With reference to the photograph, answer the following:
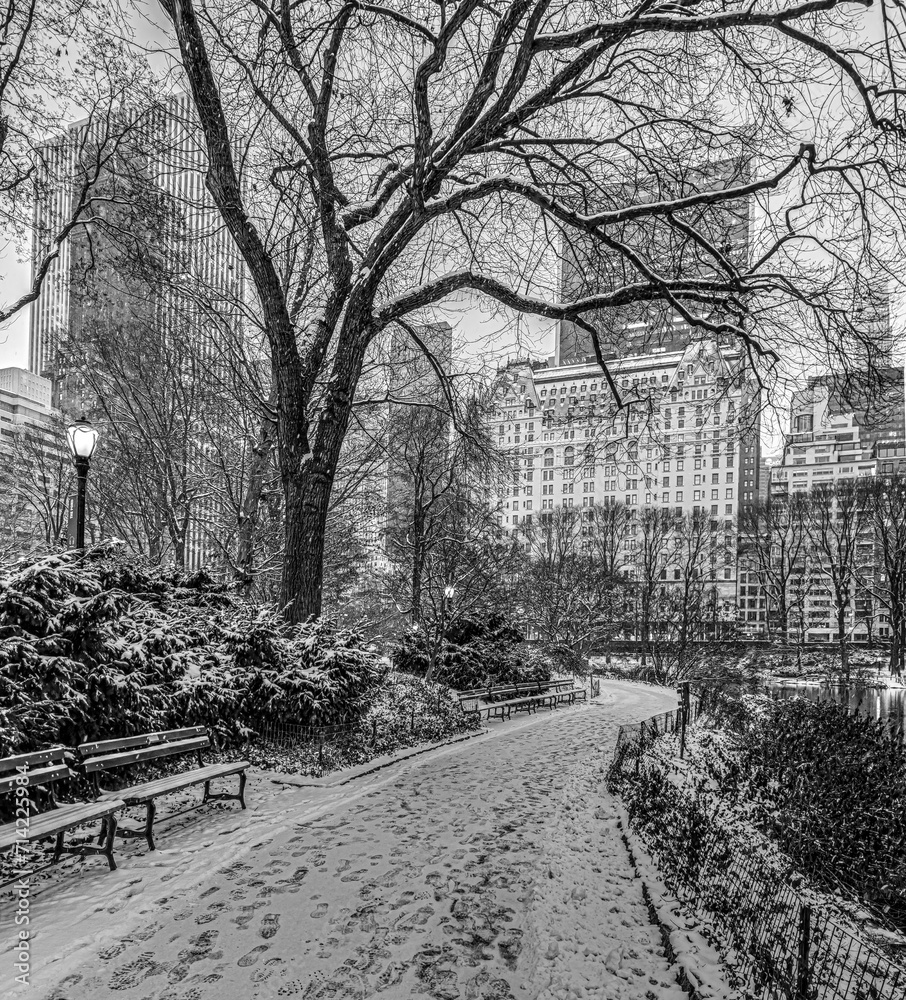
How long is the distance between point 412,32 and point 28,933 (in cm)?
1071

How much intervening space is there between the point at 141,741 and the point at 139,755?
48 cm

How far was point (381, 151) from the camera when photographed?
39.9 ft

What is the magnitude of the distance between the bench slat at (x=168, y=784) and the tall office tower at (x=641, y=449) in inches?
228

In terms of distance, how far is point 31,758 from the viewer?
4.88 m

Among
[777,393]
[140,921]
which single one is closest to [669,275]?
[777,393]

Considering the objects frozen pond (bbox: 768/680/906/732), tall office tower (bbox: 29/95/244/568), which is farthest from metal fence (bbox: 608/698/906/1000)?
frozen pond (bbox: 768/680/906/732)

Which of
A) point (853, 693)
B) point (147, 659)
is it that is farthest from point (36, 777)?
point (853, 693)

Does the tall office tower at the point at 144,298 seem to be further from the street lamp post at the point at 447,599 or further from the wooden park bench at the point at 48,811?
the wooden park bench at the point at 48,811

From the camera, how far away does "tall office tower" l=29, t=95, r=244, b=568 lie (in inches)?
Result: 444

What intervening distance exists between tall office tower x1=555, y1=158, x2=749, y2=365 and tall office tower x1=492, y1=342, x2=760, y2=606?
1.92 ft

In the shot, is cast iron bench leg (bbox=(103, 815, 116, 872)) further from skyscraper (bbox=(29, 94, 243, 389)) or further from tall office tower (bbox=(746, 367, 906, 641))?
skyscraper (bbox=(29, 94, 243, 389))

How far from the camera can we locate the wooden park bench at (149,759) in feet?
16.9

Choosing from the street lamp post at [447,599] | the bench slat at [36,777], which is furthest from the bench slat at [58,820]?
the street lamp post at [447,599]

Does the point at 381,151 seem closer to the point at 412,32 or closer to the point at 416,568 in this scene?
the point at 412,32
